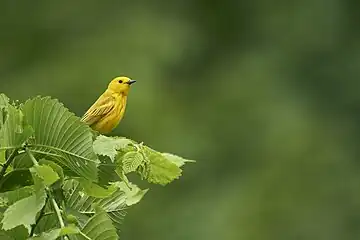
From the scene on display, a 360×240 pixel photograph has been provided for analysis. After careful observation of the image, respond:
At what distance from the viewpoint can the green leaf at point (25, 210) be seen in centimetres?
178

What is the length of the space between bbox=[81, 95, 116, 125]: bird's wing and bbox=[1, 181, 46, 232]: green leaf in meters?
1.08

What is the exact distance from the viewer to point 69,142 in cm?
190

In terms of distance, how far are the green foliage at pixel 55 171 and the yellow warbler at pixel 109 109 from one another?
3.08 ft

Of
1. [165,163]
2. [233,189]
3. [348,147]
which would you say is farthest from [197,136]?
[165,163]

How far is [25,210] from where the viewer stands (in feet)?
5.89

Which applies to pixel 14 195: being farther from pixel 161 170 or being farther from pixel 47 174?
pixel 161 170

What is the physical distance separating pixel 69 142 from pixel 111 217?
7.5 inches

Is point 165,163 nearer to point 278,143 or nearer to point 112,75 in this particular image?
point 112,75

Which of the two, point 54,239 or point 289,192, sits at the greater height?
point 54,239

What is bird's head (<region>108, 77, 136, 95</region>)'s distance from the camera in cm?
343

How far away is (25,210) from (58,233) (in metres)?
0.07

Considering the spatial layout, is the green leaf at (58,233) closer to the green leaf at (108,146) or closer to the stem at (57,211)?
the stem at (57,211)

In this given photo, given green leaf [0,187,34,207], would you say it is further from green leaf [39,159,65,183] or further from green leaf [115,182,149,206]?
green leaf [115,182,149,206]

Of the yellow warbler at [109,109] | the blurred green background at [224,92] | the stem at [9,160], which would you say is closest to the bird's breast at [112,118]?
the yellow warbler at [109,109]
